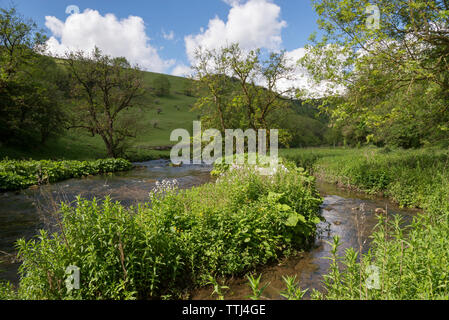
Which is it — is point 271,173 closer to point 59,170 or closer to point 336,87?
point 336,87

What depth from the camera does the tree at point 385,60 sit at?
887 cm

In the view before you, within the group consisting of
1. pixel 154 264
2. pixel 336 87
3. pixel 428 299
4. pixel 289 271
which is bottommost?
pixel 289 271

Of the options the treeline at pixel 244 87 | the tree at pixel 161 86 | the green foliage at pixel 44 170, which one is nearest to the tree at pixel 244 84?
the treeline at pixel 244 87

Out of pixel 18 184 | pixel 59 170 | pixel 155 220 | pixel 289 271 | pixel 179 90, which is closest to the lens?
pixel 155 220

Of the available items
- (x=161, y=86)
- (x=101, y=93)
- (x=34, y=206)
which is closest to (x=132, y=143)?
(x=101, y=93)

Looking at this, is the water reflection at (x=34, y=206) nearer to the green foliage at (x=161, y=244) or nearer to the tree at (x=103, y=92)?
the green foliage at (x=161, y=244)

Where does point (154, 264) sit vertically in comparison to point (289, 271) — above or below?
above

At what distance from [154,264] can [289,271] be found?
2.75 meters

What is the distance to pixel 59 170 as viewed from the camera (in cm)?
1589

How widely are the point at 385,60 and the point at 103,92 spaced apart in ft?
86.0

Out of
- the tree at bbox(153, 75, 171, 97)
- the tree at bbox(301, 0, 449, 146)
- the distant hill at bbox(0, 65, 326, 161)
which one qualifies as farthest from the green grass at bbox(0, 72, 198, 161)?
the tree at bbox(301, 0, 449, 146)

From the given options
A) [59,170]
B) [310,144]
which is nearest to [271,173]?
[59,170]

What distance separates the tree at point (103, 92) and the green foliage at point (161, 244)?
2388cm
